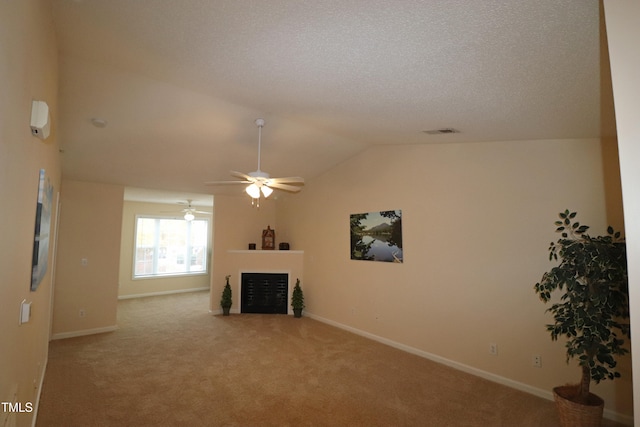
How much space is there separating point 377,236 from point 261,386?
2.74 meters

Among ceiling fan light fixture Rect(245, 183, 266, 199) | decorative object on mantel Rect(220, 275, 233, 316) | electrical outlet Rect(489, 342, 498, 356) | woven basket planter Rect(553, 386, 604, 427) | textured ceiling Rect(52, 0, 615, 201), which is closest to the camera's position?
textured ceiling Rect(52, 0, 615, 201)

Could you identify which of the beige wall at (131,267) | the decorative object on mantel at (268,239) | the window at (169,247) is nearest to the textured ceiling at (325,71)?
the decorative object on mantel at (268,239)

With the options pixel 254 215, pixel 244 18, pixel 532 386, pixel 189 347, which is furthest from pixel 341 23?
pixel 254 215

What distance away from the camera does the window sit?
339 inches

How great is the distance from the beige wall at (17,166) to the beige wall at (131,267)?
22.8 ft

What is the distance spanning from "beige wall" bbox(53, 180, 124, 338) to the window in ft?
10.8

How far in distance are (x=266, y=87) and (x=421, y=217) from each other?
284 centimetres

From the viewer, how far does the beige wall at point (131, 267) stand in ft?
26.9

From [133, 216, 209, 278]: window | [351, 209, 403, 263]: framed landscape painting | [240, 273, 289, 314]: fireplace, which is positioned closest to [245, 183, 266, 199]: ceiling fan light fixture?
[351, 209, 403, 263]: framed landscape painting

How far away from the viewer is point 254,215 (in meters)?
7.26

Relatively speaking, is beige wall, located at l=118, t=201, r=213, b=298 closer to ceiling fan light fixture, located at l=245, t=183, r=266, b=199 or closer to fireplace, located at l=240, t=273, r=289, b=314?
fireplace, located at l=240, t=273, r=289, b=314

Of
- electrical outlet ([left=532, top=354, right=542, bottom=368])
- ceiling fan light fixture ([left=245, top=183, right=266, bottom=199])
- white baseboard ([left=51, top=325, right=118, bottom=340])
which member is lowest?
white baseboard ([left=51, top=325, right=118, bottom=340])

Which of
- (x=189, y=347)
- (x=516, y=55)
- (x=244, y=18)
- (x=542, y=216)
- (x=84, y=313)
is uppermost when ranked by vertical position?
(x=244, y=18)

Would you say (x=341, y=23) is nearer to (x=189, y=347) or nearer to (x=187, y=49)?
(x=187, y=49)
